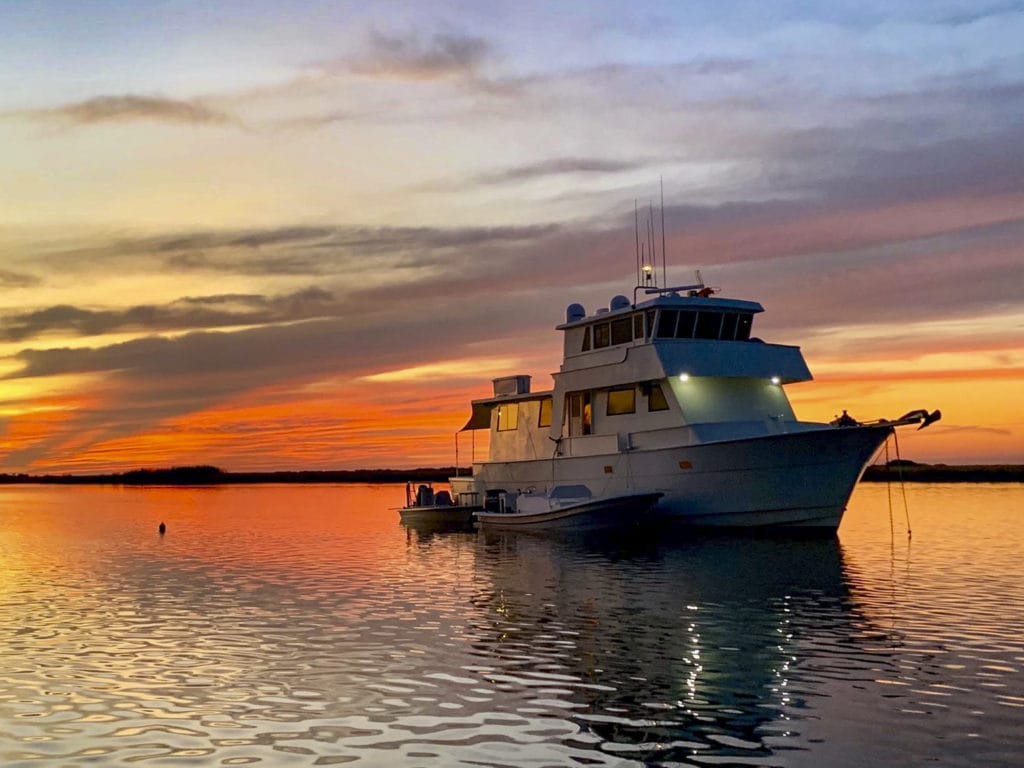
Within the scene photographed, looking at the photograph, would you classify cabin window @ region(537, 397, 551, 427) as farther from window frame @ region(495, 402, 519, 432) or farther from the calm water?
the calm water

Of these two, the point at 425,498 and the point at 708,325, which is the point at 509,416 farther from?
the point at 708,325

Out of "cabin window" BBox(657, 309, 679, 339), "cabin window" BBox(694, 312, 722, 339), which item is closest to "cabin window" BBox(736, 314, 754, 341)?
"cabin window" BBox(694, 312, 722, 339)

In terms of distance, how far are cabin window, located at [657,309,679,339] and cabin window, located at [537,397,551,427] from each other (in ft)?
27.3

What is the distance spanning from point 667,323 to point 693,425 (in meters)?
4.13

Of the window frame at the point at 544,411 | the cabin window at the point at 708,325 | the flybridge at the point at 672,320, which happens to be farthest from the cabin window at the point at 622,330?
the window frame at the point at 544,411

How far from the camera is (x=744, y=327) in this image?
39.8 metres

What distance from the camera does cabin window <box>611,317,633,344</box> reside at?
130ft

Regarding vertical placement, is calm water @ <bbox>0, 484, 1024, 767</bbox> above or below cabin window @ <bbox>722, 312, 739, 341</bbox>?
below

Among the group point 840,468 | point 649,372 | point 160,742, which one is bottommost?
point 160,742

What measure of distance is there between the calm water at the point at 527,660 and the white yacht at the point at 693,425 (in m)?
3.26

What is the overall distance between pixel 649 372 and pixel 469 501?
46.6 feet

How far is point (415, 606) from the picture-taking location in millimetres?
21656

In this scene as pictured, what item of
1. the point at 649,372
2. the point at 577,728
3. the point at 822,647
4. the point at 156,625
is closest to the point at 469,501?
the point at 649,372

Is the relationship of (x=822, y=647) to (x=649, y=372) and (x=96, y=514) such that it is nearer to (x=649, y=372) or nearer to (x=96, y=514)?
(x=649, y=372)
